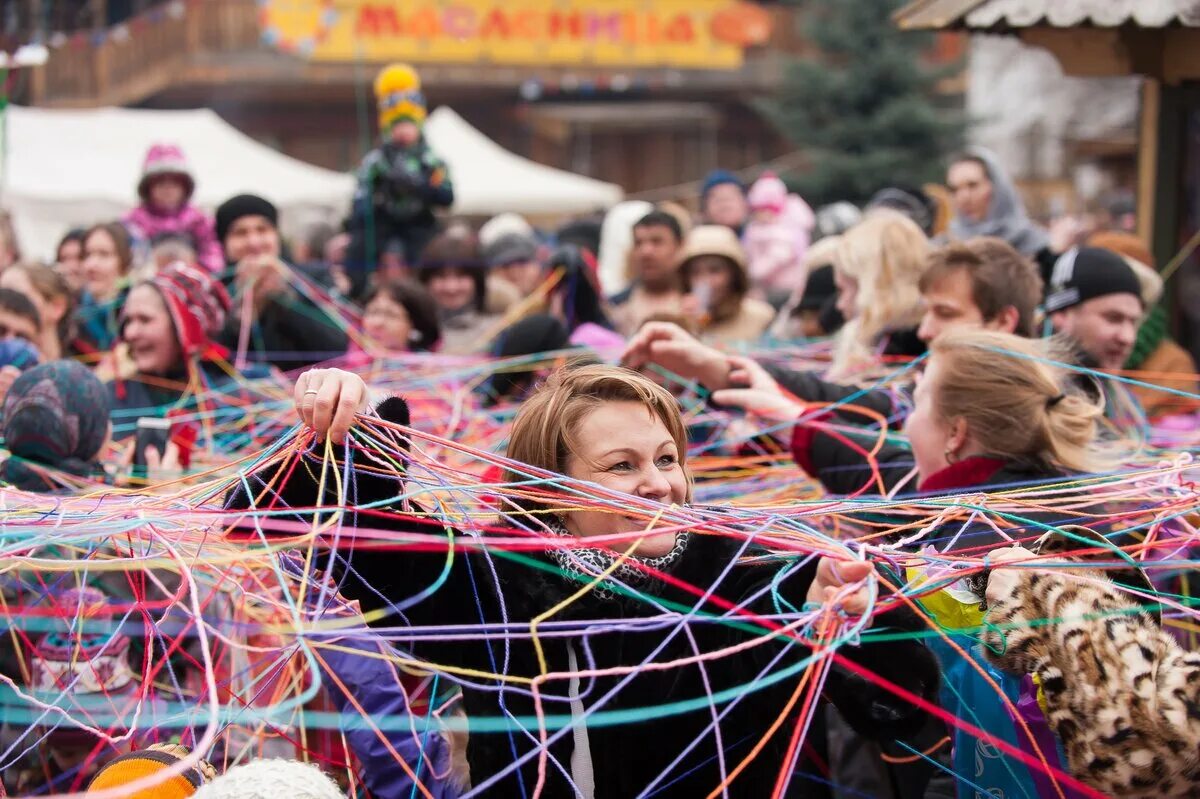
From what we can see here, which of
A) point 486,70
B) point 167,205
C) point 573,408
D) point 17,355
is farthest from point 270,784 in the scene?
point 486,70

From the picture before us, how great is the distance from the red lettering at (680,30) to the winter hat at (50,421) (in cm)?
2041

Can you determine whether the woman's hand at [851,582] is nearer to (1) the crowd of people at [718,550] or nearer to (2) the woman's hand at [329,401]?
(1) the crowd of people at [718,550]

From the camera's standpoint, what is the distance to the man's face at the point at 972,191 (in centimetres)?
638

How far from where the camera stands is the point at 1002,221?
6340mm

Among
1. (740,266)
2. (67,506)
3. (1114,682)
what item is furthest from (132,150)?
(1114,682)

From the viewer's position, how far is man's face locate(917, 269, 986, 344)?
380cm

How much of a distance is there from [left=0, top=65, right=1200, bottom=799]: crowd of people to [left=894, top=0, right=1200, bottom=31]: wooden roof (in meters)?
0.96

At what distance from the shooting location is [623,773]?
221cm

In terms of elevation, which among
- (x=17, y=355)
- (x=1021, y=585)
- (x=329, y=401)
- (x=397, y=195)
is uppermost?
(x=397, y=195)

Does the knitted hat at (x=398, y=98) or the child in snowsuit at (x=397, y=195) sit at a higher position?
the knitted hat at (x=398, y=98)

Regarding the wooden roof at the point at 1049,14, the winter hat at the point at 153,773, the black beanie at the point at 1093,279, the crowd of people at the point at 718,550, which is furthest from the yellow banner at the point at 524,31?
the winter hat at the point at 153,773

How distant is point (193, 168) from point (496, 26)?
9.09 m

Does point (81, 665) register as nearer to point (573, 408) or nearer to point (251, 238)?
point (573, 408)

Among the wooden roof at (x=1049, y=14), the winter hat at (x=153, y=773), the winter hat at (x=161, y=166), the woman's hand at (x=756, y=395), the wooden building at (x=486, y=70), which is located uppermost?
the wooden building at (x=486, y=70)
